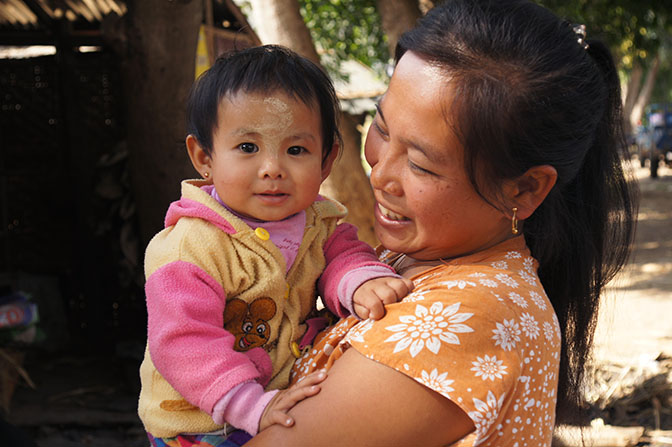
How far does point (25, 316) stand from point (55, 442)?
0.90 m

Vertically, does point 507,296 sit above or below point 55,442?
above

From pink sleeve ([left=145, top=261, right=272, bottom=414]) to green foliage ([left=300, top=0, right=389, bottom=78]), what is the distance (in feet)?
26.0

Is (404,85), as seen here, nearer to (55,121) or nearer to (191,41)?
(191,41)

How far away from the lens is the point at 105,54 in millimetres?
5152

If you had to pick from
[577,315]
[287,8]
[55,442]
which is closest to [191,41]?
[287,8]

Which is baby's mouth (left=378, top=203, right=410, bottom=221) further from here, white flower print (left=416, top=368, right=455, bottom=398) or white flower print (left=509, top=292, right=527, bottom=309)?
white flower print (left=416, top=368, right=455, bottom=398)

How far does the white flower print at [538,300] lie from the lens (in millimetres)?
1520

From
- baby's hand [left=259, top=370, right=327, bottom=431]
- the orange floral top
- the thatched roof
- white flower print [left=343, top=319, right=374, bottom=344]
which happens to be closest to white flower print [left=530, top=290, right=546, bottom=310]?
the orange floral top

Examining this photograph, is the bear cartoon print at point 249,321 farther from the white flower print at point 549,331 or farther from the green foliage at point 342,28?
the green foliage at point 342,28

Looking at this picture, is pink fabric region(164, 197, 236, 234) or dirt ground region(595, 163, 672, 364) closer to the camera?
pink fabric region(164, 197, 236, 234)

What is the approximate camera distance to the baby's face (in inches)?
66.6

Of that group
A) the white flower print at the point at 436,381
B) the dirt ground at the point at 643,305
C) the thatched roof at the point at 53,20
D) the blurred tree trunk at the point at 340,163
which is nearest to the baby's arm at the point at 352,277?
the white flower print at the point at 436,381

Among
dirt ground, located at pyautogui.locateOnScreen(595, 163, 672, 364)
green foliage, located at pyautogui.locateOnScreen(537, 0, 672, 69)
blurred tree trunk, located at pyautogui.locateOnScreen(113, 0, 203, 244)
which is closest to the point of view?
blurred tree trunk, located at pyautogui.locateOnScreen(113, 0, 203, 244)

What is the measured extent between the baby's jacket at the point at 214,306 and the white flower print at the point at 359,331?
8.2 inches
